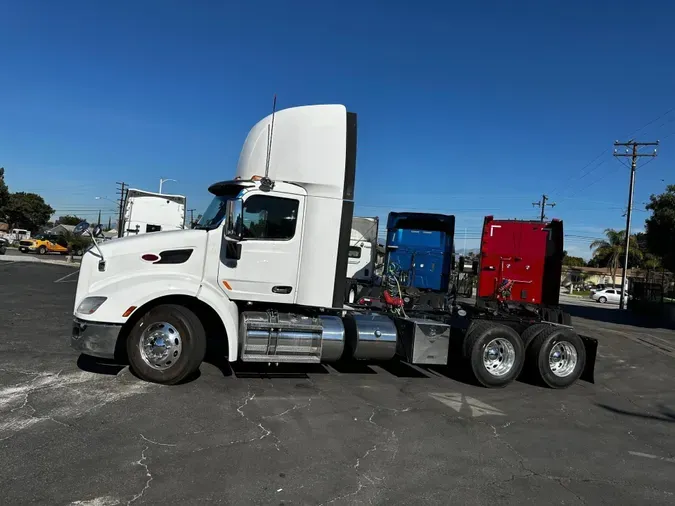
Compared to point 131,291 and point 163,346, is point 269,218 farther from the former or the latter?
point 163,346

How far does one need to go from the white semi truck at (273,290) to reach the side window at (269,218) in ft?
0.05

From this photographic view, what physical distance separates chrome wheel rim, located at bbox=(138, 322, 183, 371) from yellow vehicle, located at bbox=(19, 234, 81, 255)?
4270 cm

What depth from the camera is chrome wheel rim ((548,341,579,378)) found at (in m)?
8.10

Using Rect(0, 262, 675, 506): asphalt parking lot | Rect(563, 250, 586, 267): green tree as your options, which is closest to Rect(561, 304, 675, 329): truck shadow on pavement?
Rect(0, 262, 675, 506): asphalt parking lot

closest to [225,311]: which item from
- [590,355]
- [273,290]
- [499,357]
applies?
[273,290]

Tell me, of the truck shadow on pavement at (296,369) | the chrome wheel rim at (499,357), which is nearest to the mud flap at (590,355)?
the chrome wheel rim at (499,357)

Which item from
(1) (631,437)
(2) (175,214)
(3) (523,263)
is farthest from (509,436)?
(2) (175,214)

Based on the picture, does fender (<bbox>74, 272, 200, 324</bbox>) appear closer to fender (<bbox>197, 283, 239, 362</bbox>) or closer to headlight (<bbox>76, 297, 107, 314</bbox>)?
Result: headlight (<bbox>76, 297, 107, 314</bbox>)

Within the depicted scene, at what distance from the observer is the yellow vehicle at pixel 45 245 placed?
4568cm

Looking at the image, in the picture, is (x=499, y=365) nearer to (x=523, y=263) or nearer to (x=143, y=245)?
(x=523, y=263)

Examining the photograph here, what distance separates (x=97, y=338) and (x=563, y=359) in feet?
22.8

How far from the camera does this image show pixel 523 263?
11.0m

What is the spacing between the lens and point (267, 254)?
22.7 feet

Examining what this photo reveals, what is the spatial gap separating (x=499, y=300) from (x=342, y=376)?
11.7 feet
